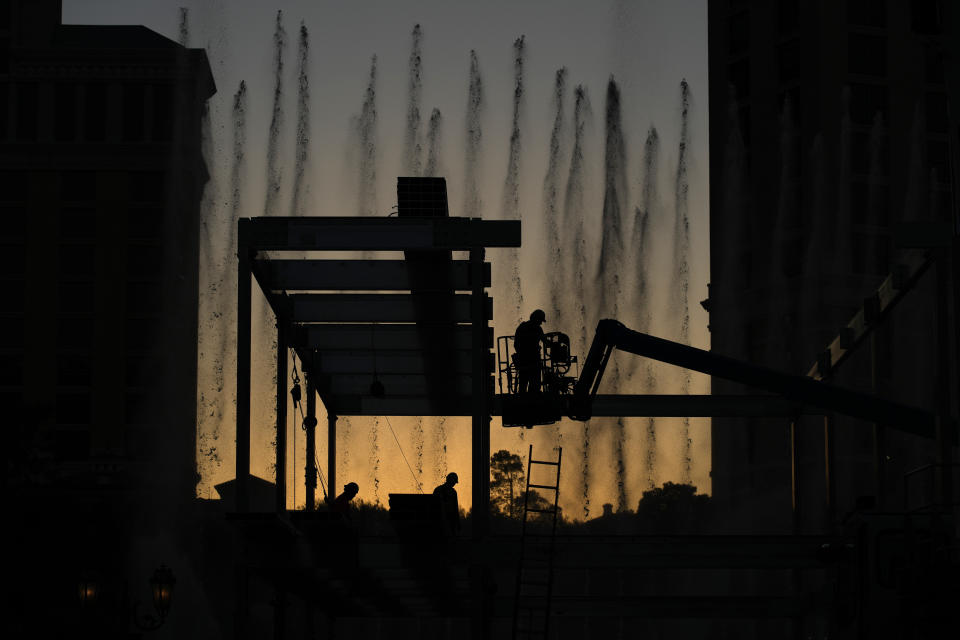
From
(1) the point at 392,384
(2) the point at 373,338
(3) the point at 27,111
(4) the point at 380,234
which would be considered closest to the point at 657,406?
(1) the point at 392,384

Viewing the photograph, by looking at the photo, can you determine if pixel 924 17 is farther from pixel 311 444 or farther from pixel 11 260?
pixel 11 260

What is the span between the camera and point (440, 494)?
25.4 meters

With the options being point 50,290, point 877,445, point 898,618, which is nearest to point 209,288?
point 50,290

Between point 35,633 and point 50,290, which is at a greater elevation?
point 50,290

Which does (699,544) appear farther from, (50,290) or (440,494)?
(50,290)

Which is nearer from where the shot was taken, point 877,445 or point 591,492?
point 877,445

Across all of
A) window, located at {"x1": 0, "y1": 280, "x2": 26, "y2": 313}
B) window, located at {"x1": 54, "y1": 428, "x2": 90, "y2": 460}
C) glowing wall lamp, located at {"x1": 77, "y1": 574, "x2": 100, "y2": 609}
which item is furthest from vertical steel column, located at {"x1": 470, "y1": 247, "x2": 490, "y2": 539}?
window, located at {"x1": 0, "y1": 280, "x2": 26, "y2": 313}

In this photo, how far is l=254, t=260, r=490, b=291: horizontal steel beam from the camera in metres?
25.4

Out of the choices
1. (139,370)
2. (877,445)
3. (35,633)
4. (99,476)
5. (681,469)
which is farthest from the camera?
(139,370)

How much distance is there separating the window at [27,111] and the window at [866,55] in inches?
2412

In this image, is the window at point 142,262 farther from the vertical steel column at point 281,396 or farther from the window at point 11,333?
the vertical steel column at point 281,396

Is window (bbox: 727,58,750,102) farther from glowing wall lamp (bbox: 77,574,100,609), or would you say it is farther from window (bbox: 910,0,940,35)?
glowing wall lamp (bbox: 77,574,100,609)

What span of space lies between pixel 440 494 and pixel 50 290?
9861 centimetres

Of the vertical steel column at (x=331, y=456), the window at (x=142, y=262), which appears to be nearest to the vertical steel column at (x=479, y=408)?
the vertical steel column at (x=331, y=456)
